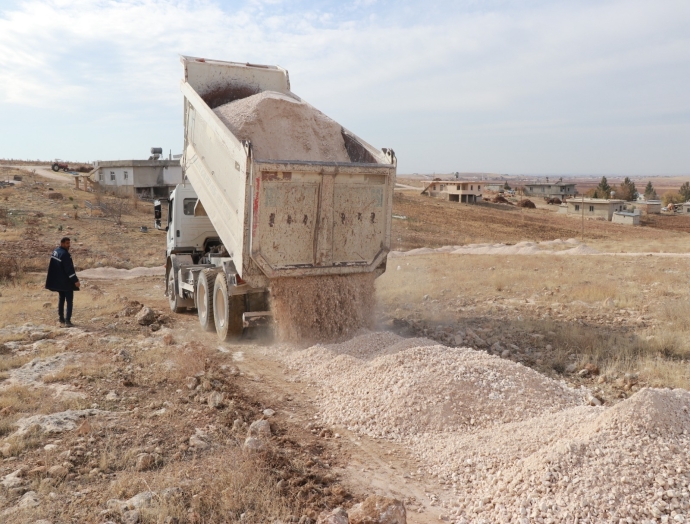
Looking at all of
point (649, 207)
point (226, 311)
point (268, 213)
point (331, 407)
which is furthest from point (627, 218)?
point (331, 407)

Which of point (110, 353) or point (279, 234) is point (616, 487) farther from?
point (110, 353)

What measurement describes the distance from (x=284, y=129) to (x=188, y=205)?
10.3 ft

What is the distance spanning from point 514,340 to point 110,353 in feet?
19.1

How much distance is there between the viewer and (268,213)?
754cm

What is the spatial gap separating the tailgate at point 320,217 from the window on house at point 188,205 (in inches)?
154

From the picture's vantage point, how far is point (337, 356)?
7.18 meters

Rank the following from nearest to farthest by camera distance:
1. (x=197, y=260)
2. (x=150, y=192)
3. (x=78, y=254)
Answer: (x=197, y=260)
(x=78, y=254)
(x=150, y=192)

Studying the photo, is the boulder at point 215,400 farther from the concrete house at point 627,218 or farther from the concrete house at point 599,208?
the concrete house at point 599,208

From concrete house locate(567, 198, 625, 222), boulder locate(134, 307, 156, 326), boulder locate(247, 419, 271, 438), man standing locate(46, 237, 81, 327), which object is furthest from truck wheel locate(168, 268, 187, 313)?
concrete house locate(567, 198, 625, 222)

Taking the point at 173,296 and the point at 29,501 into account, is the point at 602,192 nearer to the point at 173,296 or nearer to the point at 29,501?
the point at 173,296

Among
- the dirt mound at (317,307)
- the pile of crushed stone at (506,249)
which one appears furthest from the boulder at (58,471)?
the pile of crushed stone at (506,249)

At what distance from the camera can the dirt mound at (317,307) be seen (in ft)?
26.3

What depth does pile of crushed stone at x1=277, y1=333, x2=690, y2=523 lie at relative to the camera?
152 inches

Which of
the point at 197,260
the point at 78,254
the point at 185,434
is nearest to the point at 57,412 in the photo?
the point at 185,434
